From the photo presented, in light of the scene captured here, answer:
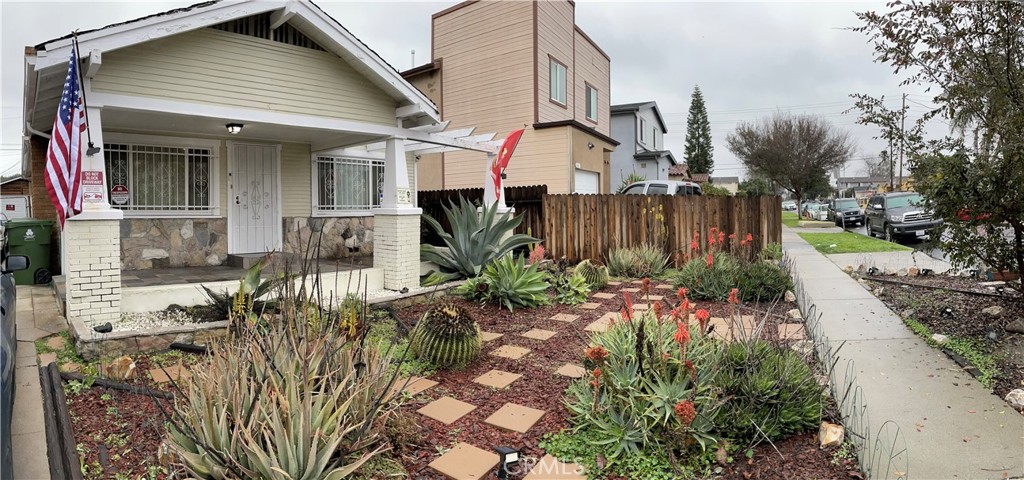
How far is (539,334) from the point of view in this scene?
17.8 ft

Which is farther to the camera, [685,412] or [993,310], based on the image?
[993,310]

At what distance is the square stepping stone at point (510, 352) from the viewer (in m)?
4.72

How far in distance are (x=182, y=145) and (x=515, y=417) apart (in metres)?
8.09

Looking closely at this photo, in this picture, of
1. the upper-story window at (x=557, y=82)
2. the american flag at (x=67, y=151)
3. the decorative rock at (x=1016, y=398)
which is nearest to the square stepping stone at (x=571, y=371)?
the decorative rock at (x=1016, y=398)

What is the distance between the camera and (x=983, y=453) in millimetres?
2904

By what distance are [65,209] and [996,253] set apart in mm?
8701

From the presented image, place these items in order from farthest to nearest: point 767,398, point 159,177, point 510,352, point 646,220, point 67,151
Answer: point 646,220, point 159,177, point 67,151, point 510,352, point 767,398

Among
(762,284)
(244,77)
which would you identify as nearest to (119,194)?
(244,77)

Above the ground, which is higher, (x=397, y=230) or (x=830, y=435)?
(x=397, y=230)

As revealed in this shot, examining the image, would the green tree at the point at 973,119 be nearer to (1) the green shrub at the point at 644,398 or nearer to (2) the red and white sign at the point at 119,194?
(1) the green shrub at the point at 644,398

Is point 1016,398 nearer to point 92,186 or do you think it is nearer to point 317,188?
point 92,186

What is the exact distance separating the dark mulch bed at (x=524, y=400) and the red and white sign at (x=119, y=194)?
5.32 meters

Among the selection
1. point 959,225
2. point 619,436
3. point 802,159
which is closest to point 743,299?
point 959,225

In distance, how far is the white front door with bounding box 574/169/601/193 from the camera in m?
15.3
